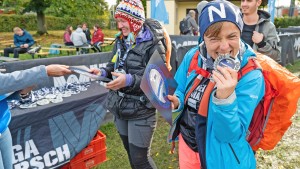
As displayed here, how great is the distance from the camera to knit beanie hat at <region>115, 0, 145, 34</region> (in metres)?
2.37

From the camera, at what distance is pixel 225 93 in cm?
124

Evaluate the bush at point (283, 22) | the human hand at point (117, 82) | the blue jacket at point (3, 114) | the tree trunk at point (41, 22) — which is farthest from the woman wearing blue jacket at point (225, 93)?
the tree trunk at point (41, 22)

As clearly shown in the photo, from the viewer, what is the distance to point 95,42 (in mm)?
16266

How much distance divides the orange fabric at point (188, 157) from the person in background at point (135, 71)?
0.61 m

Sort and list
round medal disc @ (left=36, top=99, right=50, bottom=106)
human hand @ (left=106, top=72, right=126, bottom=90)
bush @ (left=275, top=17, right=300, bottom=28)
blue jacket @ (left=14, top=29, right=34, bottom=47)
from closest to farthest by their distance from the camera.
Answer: human hand @ (left=106, top=72, right=126, bottom=90)
round medal disc @ (left=36, top=99, right=50, bottom=106)
blue jacket @ (left=14, top=29, right=34, bottom=47)
bush @ (left=275, top=17, right=300, bottom=28)

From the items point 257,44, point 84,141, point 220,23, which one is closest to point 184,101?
point 220,23

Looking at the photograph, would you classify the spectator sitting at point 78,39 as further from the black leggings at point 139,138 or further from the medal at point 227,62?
the medal at point 227,62

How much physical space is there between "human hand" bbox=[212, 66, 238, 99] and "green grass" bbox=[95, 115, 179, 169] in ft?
9.16

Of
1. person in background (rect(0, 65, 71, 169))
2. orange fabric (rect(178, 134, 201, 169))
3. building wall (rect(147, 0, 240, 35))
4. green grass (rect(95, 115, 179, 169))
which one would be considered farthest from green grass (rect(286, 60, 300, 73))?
building wall (rect(147, 0, 240, 35))

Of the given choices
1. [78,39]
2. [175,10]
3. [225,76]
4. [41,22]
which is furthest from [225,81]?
[41,22]

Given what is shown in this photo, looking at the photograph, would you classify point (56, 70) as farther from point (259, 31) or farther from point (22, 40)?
point (22, 40)

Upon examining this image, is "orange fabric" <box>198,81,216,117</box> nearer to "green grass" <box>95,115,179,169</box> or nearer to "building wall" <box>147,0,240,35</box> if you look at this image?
"green grass" <box>95,115,179,169</box>

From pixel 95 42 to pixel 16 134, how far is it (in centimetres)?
1383

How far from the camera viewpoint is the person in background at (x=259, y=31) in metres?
2.79
